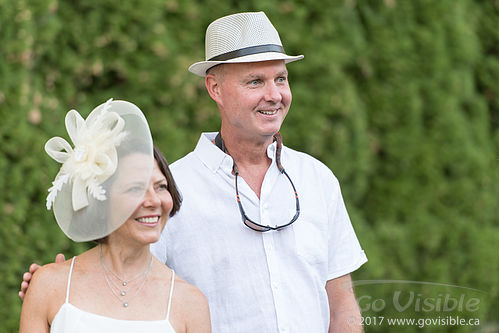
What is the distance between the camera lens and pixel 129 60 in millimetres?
4453

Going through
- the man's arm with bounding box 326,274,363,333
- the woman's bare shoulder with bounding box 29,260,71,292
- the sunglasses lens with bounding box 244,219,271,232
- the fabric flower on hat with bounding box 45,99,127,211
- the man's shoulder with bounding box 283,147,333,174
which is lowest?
the man's arm with bounding box 326,274,363,333

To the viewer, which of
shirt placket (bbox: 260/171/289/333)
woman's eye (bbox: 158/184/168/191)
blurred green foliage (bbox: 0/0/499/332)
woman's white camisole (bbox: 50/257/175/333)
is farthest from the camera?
blurred green foliage (bbox: 0/0/499/332)

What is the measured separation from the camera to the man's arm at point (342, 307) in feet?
10.3

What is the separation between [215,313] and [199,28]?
91.9 inches

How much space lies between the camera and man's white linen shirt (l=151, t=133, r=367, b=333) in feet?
9.57

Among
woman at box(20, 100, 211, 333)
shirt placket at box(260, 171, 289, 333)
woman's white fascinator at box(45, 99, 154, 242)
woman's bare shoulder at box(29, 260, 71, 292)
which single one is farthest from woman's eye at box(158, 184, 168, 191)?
shirt placket at box(260, 171, 289, 333)

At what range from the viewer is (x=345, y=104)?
17.6 ft

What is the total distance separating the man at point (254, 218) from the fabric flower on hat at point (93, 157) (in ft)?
1.86

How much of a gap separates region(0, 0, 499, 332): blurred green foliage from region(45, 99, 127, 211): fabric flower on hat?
1576 mm

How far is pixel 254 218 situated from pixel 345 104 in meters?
2.56

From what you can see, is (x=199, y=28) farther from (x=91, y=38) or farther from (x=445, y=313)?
(x=445, y=313)

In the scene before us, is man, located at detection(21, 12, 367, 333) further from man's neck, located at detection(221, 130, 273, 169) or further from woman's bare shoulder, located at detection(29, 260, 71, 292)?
woman's bare shoulder, located at detection(29, 260, 71, 292)

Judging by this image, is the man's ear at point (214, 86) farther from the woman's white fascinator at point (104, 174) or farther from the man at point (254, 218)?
the woman's white fascinator at point (104, 174)

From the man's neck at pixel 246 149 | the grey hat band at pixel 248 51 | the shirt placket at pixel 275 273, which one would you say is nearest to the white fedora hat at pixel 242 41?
the grey hat band at pixel 248 51
